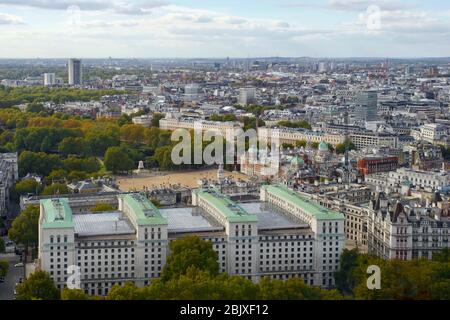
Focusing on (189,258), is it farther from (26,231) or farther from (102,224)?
(26,231)


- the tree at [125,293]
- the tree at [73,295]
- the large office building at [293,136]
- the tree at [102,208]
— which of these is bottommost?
the tree at [73,295]

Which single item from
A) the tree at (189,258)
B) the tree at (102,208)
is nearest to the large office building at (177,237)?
the tree at (189,258)

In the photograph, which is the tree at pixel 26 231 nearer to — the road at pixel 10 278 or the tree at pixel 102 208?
the road at pixel 10 278

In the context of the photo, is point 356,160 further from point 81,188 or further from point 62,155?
point 62,155

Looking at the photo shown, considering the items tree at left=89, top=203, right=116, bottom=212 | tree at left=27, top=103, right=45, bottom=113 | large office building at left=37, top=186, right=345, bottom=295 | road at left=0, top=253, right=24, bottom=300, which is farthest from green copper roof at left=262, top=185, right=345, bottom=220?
tree at left=27, top=103, right=45, bottom=113

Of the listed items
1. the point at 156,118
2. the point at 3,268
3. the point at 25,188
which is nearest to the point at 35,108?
the point at 156,118
